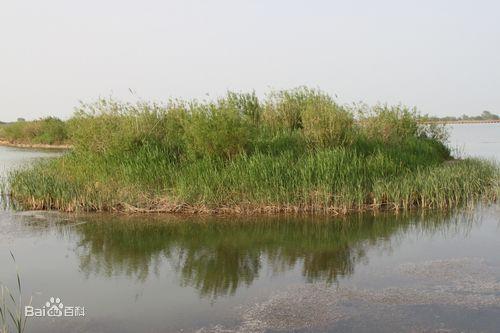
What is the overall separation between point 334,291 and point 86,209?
739 centimetres

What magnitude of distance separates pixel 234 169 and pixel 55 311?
22.2 ft

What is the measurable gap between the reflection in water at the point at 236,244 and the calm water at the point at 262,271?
0.02 metres

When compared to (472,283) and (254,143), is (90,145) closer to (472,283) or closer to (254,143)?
(254,143)

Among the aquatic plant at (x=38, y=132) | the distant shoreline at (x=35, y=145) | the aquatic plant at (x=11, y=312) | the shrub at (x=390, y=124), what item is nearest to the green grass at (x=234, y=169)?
the shrub at (x=390, y=124)

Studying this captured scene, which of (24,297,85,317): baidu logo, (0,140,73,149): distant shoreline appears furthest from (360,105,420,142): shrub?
(0,140,73,149): distant shoreline

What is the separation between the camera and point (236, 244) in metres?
8.34

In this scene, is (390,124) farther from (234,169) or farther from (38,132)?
(38,132)

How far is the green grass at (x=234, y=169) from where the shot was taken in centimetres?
1107

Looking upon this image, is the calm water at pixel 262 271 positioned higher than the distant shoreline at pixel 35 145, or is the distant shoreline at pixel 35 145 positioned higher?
the distant shoreline at pixel 35 145

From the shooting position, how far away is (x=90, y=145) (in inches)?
577

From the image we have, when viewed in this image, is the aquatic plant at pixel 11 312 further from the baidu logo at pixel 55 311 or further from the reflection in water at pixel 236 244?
the reflection in water at pixel 236 244

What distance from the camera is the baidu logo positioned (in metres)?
5.34

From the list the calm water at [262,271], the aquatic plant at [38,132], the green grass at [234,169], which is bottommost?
the calm water at [262,271]

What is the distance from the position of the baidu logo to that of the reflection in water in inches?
48.7
